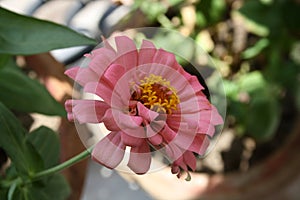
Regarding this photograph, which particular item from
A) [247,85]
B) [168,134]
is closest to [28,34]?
[168,134]

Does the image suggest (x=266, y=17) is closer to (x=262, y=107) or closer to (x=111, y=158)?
(x=262, y=107)

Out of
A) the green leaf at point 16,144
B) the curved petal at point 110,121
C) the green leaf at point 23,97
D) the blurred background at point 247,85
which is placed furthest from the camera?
the blurred background at point 247,85

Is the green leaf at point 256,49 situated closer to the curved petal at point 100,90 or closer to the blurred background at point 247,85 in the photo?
the blurred background at point 247,85

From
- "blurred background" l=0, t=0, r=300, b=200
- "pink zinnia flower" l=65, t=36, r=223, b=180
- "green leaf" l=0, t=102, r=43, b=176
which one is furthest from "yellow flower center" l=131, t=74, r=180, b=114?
"blurred background" l=0, t=0, r=300, b=200

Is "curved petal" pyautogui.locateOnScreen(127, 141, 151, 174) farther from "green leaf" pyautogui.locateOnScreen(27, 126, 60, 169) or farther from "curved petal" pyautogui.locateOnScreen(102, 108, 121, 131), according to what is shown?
"green leaf" pyautogui.locateOnScreen(27, 126, 60, 169)

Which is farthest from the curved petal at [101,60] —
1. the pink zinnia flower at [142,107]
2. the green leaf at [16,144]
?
the green leaf at [16,144]

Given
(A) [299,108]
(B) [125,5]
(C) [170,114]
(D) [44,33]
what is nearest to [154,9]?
(B) [125,5]
